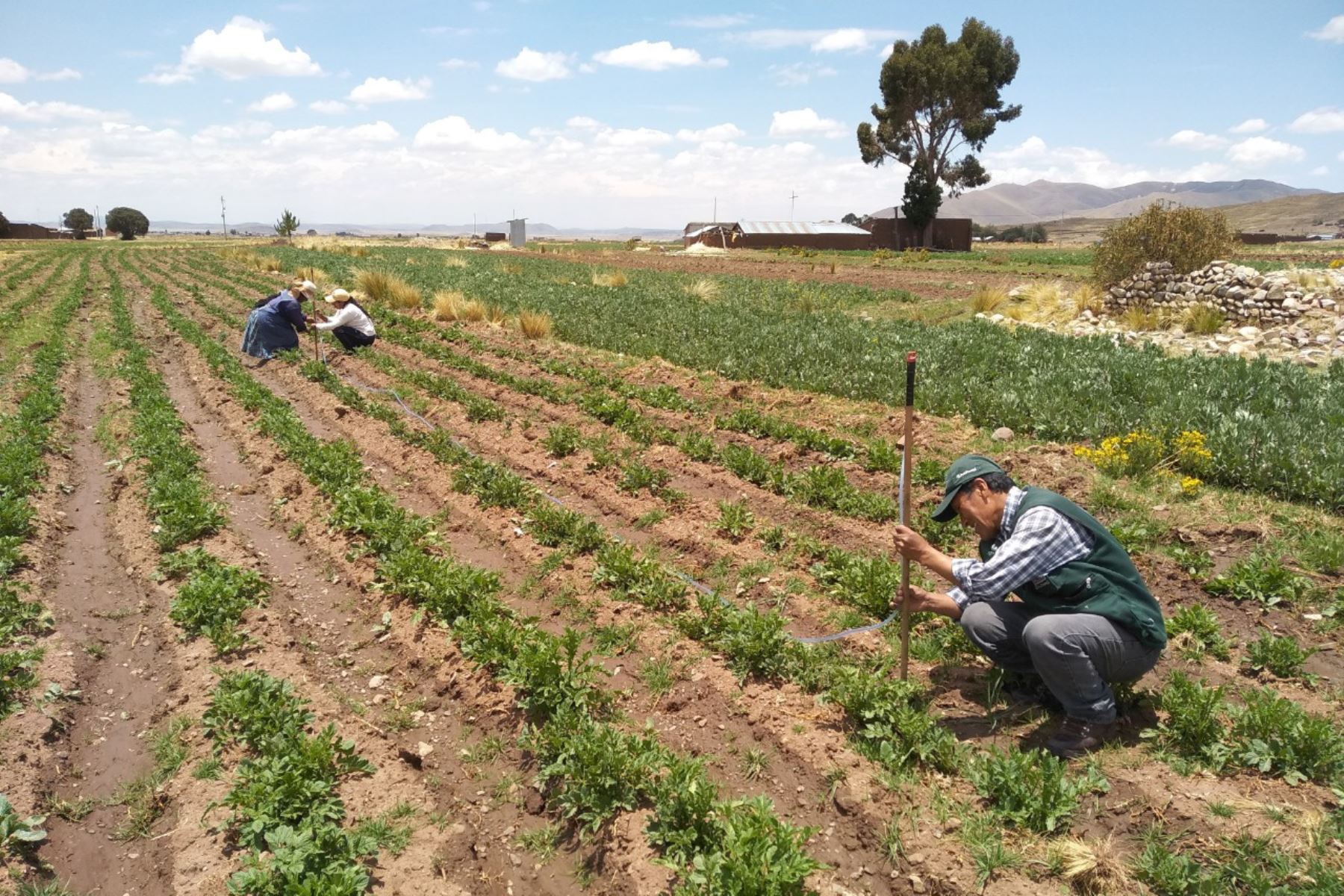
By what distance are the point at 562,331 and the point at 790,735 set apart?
13.0m

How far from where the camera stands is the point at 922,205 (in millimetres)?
54781

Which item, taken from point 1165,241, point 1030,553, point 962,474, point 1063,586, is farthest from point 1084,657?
point 1165,241

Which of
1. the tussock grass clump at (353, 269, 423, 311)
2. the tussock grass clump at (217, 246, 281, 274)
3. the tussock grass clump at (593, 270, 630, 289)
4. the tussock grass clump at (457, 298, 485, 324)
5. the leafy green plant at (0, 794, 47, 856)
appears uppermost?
the tussock grass clump at (217, 246, 281, 274)

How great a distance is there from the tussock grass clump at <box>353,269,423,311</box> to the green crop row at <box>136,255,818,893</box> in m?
14.2

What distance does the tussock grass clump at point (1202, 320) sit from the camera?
15445mm

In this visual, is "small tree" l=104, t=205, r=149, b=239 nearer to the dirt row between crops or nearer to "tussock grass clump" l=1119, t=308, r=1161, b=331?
the dirt row between crops

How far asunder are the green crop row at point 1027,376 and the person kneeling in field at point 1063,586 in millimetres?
4182

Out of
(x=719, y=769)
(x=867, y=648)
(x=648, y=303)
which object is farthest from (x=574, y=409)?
(x=648, y=303)

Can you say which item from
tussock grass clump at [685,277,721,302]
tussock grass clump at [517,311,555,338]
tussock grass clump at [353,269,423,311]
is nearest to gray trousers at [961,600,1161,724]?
tussock grass clump at [517,311,555,338]

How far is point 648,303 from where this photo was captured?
66.8 feet

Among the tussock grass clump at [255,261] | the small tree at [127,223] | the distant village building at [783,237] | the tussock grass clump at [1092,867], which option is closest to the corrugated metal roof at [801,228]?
the distant village building at [783,237]

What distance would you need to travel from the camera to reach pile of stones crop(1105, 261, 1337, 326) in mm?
15086

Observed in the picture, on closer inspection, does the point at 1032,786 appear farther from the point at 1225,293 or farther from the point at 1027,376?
Result: the point at 1225,293

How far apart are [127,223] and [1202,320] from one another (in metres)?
124
